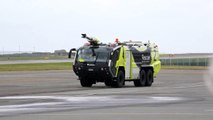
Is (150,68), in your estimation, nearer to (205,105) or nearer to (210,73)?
(205,105)

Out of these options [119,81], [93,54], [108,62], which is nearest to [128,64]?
[119,81]

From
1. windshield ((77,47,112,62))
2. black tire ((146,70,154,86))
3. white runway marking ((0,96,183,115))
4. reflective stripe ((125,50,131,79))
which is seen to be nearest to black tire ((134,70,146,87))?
black tire ((146,70,154,86))

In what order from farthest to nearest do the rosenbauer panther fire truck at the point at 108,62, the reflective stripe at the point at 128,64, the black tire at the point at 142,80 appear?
the black tire at the point at 142,80 → the reflective stripe at the point at 128,64 → the rosenbauer panther fire truck at the point at 108,62

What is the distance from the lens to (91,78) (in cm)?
3444

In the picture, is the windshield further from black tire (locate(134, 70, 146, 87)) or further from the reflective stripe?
black tire (locate(134, 70, 146, 87))

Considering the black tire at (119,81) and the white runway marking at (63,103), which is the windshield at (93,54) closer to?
the black tire at (119,81)

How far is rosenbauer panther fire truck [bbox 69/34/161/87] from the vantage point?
109ft

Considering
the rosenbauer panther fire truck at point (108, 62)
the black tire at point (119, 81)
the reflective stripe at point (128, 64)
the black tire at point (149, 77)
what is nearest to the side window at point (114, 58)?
the rosenbauer panther fire truck at point (108, 62)

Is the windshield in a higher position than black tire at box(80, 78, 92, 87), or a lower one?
higher

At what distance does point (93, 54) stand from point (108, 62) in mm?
999

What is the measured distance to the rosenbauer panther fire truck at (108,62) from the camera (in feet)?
109

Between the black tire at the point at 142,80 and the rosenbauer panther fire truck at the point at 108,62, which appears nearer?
the rosenbauer panther fire truck at the point at 108,62

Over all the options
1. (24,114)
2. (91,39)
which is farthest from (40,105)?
(91,39)

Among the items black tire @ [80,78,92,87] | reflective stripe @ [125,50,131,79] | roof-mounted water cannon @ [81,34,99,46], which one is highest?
roof-mounted water cannon @ [81,34,99,46]
